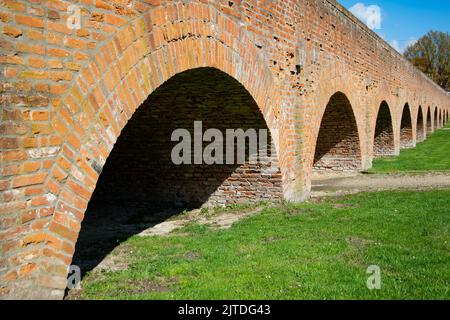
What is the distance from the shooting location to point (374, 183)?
1191 cm

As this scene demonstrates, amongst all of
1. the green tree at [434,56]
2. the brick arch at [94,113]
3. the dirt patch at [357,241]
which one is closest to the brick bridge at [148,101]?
the brick arch at [94,113]

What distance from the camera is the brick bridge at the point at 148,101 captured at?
3420 millimetres

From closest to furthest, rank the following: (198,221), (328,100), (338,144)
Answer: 1. (198,221)
2. (328,100)
3. (338,144)

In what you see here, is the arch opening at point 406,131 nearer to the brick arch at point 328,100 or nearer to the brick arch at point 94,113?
the brick arch at point 328,100

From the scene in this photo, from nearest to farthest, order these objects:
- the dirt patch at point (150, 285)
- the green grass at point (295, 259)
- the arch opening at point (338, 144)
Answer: the green grass at point (295, 259) → the dirt patch at point (150, 285) → the arch opening at point (338, 144)

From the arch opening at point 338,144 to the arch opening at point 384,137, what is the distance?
274 inches

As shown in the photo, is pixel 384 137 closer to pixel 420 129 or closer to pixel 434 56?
pixel 420 129

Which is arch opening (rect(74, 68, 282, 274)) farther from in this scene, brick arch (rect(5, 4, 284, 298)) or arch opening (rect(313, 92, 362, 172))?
arch opening (rect(313, 92, 362, 172))

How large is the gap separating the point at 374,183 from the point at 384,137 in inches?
408

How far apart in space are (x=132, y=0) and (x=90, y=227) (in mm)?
4344

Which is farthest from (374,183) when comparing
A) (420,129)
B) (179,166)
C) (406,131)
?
(420,129)

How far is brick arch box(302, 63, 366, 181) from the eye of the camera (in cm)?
993
